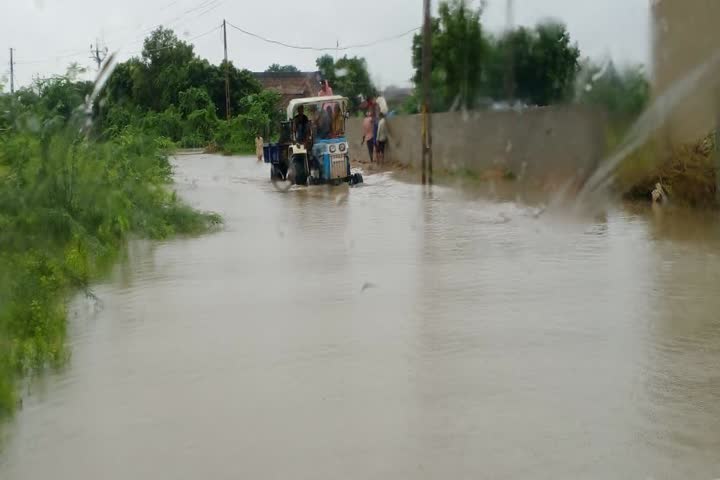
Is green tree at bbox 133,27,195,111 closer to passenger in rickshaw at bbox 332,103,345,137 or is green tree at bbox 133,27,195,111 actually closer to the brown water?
passenger in rickshaw at bbox 332,103,345,137

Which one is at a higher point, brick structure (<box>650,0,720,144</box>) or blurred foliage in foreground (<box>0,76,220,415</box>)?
brick structure (<box>650,0,720,144</box>)

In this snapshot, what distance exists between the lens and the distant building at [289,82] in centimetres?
5875

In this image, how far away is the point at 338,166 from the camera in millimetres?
21062

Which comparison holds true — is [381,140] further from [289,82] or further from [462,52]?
[289,82]

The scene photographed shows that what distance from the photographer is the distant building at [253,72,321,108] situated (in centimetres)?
5875

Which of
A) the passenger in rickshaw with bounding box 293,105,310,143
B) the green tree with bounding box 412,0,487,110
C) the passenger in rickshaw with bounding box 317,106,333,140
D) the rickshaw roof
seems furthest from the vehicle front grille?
the green tree with bounding box 412,0,487,110

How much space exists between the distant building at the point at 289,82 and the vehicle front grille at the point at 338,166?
3629 cm

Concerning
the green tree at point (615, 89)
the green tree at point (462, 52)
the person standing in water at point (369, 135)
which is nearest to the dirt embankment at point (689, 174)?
the green tree at point (462, 52)

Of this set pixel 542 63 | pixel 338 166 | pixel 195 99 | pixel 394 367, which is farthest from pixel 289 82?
pixel 394 367

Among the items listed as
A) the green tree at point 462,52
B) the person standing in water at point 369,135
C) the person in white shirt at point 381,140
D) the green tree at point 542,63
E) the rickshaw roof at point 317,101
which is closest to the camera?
the green tree at point 542,63

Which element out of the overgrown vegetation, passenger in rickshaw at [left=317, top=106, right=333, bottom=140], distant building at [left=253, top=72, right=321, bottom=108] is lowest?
passenger in rickshaw at [left=317, top=106, right=333, bottom=140]

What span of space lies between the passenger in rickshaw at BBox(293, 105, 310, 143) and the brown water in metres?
9.76

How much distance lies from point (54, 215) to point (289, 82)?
2156 inches

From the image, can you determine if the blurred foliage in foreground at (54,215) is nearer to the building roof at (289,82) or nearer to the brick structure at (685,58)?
the brick structure at (685,58)
